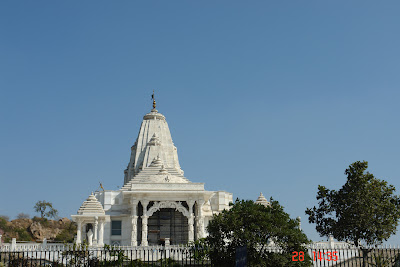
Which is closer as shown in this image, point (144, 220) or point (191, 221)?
point (144, 220)

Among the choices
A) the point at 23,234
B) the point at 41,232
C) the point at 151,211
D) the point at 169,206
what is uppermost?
the point at 169,206

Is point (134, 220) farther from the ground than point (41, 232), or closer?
farther from the ground

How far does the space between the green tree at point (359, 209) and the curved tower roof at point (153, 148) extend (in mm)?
22996

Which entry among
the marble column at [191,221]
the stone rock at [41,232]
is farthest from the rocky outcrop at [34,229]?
the marble column at [191,221]

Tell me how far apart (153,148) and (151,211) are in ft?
43.1

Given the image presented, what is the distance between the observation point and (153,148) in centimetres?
5162

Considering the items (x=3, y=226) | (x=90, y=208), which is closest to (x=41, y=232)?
(x=3, y=226)

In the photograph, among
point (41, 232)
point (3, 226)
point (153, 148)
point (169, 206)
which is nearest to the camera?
point (169, 206)

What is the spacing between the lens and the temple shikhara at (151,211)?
38.1 metres

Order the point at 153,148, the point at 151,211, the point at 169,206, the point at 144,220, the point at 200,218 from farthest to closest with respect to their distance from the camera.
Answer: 1. the point at 153,148
2. the point at 200,218
3. the point at 169,206
4. the point at 151,211
5. the point at 144,220

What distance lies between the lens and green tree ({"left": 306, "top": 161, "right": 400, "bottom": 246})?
82.3ft

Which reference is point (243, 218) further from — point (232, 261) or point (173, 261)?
point (173, 261)

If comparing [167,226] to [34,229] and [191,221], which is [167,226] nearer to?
[191,221]

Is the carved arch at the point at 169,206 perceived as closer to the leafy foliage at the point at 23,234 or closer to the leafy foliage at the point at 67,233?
the leafy foliage at the point at 67,233
